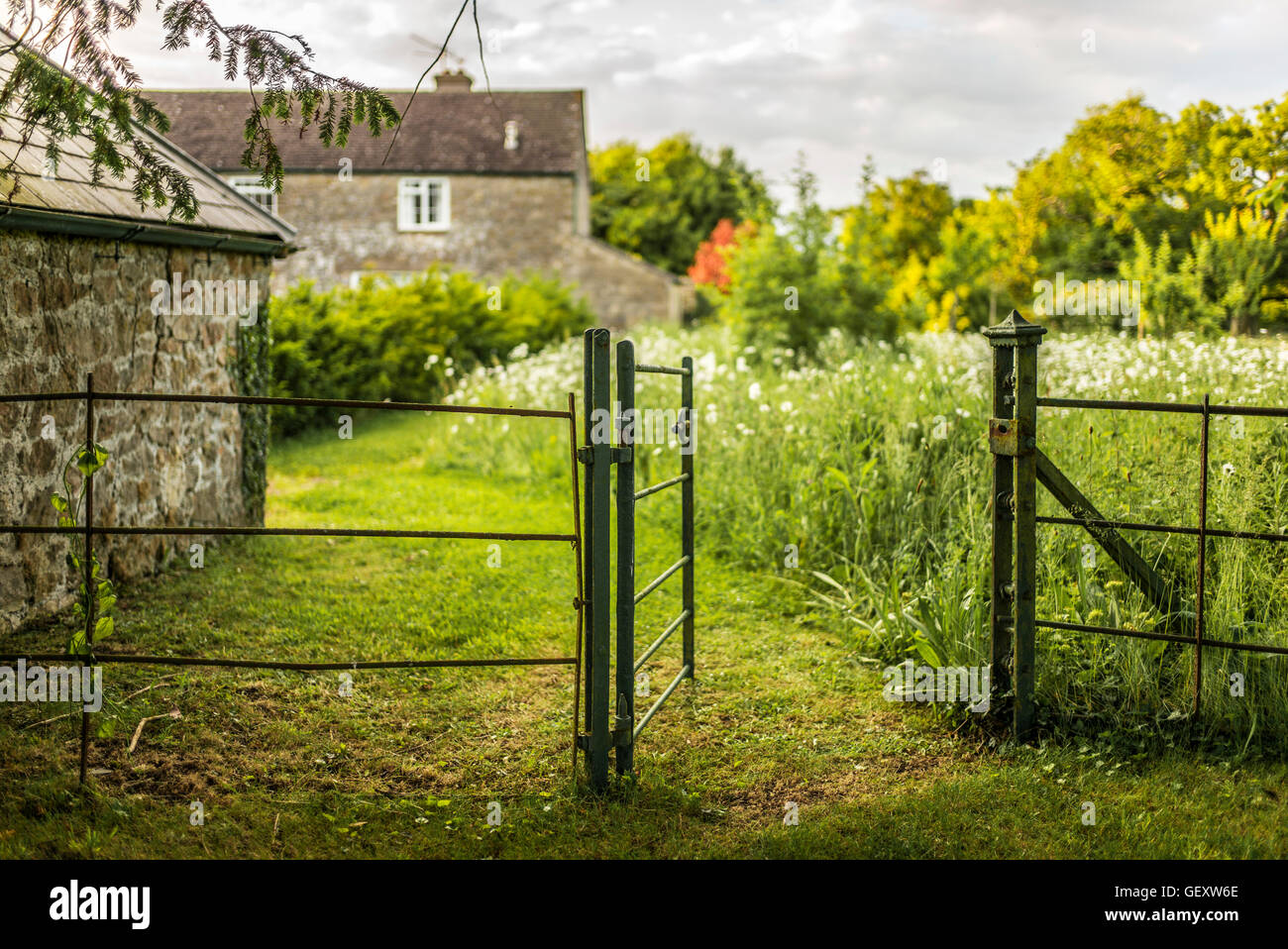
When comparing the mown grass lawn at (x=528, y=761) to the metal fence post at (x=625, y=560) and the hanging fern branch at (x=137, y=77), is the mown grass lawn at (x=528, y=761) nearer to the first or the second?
the metal fence post at (x=625, y=560)

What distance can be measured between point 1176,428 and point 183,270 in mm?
6983

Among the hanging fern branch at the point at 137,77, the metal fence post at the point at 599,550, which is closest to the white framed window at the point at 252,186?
the hanging fern branch at the point at 137,77

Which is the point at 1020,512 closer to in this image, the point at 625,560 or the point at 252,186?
the point at 625,560

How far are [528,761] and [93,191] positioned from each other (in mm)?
4816

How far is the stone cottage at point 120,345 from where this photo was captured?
19.9ft

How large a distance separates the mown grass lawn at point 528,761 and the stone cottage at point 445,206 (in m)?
19.6

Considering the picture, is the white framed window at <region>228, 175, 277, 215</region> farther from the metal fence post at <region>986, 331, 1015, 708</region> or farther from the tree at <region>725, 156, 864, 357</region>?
the metal fence post at <region>986, 331, 1015, 708</region>

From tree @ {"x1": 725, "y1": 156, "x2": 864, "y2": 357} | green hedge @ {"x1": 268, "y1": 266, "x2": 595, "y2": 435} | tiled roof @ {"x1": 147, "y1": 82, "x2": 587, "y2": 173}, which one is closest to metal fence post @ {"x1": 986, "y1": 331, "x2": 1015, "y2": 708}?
tree @ {"x1": 725, "y1": 156, "x2": 864, "y2": 357}

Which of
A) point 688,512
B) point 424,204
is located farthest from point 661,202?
point 688,512

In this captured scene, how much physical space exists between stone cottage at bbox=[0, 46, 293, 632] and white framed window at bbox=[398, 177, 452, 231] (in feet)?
56.8

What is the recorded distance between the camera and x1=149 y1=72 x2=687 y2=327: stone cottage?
25.5 metres

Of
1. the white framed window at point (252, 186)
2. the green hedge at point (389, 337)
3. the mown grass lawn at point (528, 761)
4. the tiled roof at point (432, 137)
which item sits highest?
Answer: the tiled roof at point (432, 137)
